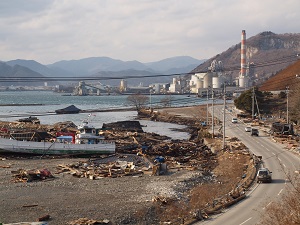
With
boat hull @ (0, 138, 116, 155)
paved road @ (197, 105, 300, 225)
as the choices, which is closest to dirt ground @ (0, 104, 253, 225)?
paved road @ (197, 105, 300, 225)

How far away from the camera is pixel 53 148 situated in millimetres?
33250

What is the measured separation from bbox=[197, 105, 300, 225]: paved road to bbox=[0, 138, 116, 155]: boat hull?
10704 millimetres

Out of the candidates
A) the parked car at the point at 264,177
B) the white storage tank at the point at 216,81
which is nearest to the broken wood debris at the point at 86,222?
the parked car at the point at 264,177

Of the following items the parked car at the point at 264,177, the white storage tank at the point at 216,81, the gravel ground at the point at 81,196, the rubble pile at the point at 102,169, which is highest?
the white storage tank at the point at 216,81

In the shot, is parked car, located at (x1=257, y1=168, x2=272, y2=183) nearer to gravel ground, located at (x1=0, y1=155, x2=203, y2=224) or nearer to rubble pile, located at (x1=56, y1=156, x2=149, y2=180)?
gravel ground, located at (x1=0, y1=155, x2=203, y2=224)

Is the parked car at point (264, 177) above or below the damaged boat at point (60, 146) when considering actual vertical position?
above

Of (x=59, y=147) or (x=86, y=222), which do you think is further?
(x=59, y=147)

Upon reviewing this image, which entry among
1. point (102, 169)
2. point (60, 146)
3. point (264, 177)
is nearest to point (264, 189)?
point (264, 177)

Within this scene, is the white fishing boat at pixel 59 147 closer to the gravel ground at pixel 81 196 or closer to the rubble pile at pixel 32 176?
the gravel ground at pixel 81 196

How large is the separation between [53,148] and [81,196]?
14.1 m

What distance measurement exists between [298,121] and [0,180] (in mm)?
31917

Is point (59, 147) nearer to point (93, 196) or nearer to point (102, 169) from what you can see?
point (102, 169)

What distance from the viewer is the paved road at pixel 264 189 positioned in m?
14.4

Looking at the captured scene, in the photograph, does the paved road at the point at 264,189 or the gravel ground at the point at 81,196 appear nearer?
the paved road at the point at 264,189
